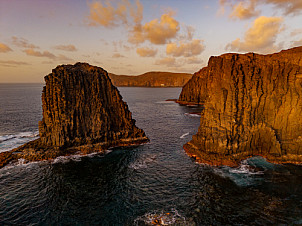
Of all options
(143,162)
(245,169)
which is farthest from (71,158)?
(245,169)

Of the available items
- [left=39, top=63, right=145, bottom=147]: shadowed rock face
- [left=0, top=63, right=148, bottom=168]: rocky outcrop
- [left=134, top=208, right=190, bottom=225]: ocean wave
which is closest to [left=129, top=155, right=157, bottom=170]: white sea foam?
[left=0, top=63, right=148, bottom=168]: rocky outcrop

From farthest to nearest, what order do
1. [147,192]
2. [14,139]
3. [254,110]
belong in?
1. [14,139]
2. [254,110]
3. [147,192]

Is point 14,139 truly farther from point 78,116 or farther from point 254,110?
point 254,110

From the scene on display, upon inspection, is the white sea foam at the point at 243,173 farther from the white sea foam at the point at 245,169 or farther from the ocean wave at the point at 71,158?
the ocean wave at the point at 71,158

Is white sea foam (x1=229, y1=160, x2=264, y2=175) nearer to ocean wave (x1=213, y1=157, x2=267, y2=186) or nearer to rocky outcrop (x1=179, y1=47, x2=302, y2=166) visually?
ocean wave (x1=213, y1=157, x2=267, y2=186)

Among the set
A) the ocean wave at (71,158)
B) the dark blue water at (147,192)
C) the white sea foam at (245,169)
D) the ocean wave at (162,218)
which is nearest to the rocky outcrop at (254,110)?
the white sea foam at (245,169)
